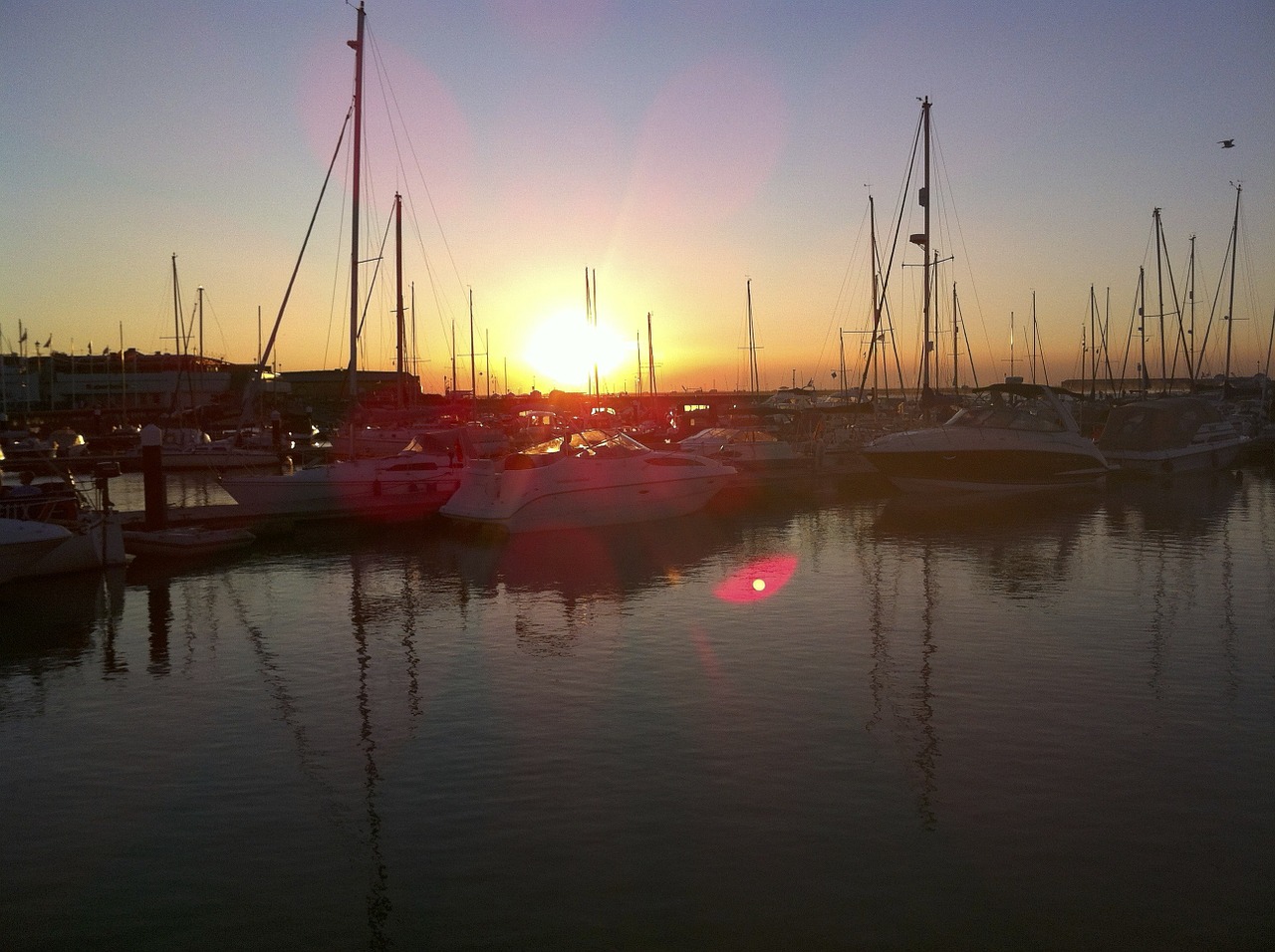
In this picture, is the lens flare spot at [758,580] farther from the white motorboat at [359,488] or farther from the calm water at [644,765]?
the white motorboat at [359,488]

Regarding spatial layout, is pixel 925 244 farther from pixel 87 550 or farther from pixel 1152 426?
pixel 87 550

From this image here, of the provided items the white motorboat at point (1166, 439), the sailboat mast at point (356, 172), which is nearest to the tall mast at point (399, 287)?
the sailboat mast at point (356, 172)

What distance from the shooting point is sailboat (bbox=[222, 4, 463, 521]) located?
1148 inches


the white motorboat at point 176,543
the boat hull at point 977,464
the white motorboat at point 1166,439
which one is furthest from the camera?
the white motorboat at point 1166,439

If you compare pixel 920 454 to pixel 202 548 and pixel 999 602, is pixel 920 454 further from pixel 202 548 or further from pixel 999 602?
pixel 202 548

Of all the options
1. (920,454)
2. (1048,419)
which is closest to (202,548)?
(920,454)

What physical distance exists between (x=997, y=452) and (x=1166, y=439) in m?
13.5

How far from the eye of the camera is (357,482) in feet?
100

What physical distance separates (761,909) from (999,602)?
1203 centimetres

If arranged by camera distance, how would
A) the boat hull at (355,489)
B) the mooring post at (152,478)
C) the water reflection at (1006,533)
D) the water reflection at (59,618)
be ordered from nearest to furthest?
the water reflection at (59,618) < the water reflection at (1006,533) < the mooring post at (152,478) < the boat hull at (355,489)

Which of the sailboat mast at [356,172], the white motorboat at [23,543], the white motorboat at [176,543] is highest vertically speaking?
the sailboat mast at [356,172]

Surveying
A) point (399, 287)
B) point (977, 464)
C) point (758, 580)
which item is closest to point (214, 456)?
point (399, 287)

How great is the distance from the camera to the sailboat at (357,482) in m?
29.2

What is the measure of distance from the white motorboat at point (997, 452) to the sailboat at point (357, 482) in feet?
46.1
